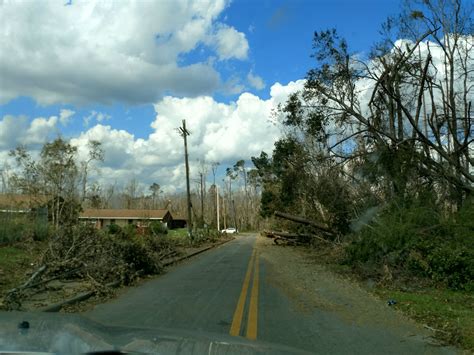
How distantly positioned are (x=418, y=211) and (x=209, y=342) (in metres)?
15.6

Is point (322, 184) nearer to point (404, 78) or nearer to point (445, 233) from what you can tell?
point (404, 78)

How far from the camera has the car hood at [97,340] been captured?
2.86 metres

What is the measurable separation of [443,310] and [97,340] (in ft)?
28.4

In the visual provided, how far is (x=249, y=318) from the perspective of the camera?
9.41 meters

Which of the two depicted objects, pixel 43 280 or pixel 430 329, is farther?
pixel 43 280

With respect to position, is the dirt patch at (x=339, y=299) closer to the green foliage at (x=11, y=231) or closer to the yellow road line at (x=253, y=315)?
the yellow road line at (x=253, y=315)

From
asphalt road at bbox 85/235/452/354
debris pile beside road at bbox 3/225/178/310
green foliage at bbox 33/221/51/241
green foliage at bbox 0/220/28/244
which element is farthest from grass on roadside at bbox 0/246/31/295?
green foliage at bbox 33/221/51/241

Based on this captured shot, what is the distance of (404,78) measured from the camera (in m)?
21.9

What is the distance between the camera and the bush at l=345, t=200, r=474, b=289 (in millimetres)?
14088

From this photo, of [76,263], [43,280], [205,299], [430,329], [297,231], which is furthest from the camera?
[297,231]

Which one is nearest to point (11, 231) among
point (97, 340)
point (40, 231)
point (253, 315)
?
point (40, 231)

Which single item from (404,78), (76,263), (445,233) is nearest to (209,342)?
(76,263)

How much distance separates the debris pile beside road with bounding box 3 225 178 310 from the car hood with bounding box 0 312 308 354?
23.2 ft

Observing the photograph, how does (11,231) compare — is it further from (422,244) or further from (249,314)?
(422,244)
